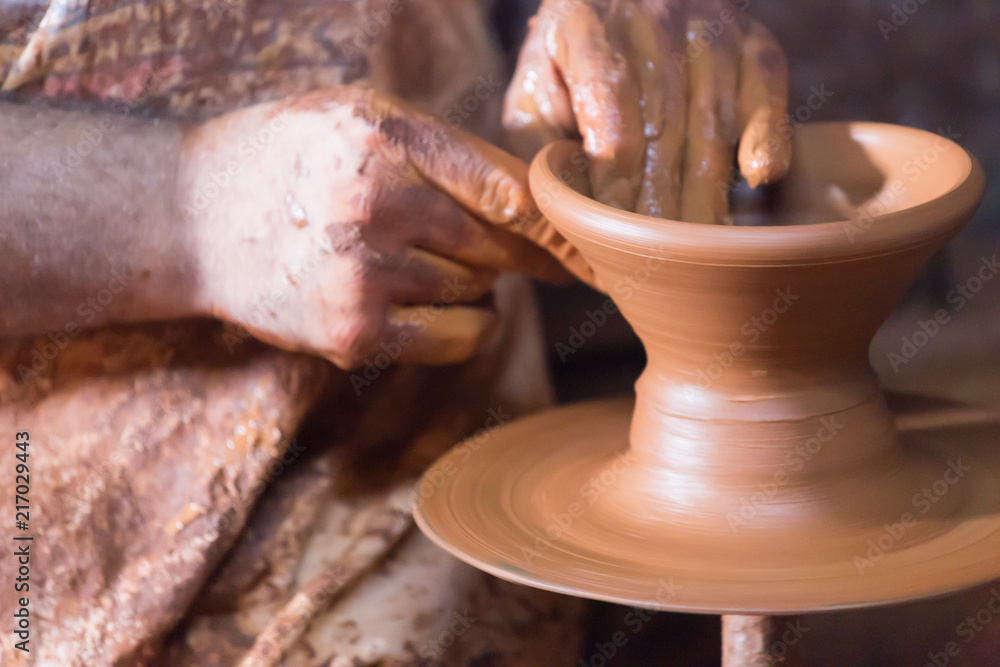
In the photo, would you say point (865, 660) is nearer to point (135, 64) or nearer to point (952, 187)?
point (952, 187)

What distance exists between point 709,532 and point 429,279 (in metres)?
0.44

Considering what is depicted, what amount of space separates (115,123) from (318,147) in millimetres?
292

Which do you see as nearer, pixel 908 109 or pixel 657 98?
pixel 657 98

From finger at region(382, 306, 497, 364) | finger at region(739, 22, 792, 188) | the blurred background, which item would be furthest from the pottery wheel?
the blurred background

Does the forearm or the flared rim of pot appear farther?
the forearm

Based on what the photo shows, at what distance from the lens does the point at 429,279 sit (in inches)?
43.3

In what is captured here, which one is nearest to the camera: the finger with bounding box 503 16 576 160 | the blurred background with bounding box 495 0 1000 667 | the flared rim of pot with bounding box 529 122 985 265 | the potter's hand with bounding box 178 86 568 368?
the flared rim of pot with bounding box 529 122 985 265

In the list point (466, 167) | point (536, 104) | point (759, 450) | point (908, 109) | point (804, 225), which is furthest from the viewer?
point (908, 109)

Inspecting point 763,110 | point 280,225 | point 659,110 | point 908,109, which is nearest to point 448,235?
point 280,225

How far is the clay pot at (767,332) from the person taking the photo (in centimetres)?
81

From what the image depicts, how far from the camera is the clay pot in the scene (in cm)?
81

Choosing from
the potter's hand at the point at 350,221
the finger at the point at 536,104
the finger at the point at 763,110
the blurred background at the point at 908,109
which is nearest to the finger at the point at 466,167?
the potter's hand at the point at 350,221

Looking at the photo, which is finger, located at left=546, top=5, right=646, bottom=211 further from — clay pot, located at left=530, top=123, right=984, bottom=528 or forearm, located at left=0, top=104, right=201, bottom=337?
forearm, located at left=0, top=104, right=201, bottom=337

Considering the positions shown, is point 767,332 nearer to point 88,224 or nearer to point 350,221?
point 350,221
